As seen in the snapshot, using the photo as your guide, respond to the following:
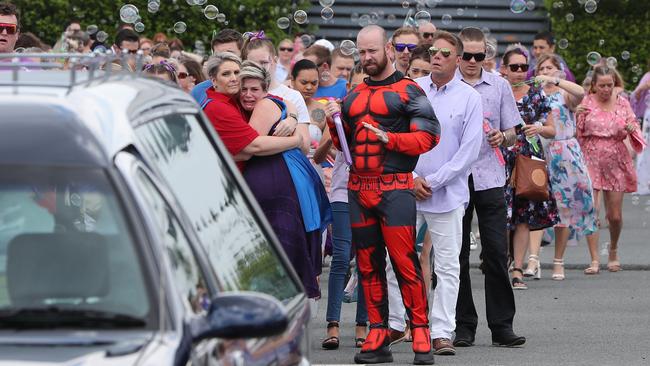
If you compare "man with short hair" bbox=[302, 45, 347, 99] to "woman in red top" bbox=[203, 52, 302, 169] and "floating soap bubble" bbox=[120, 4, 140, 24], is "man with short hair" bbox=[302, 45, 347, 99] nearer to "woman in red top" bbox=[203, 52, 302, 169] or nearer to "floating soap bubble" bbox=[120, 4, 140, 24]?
"floating soap bubble" bbox=[120, 4, 140, 24]

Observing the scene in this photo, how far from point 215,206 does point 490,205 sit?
547 centimetres

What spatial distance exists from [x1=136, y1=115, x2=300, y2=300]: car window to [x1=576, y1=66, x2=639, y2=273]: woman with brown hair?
1046cm

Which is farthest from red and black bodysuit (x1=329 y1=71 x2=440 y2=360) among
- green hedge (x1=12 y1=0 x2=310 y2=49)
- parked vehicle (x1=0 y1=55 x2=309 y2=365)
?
green hedge (x1=12 y1=0 x2=310 y2=49)

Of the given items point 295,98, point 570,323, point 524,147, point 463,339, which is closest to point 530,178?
point 524,147

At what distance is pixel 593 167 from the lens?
1527 cm

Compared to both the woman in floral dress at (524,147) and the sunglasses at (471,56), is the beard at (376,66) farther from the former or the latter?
the woman in floral dress at (524,147)

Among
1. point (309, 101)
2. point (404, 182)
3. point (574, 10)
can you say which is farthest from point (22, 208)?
point (574, 10)

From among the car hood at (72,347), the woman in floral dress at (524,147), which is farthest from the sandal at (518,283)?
the car hood at (72,347)

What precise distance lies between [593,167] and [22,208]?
1168 centimetres

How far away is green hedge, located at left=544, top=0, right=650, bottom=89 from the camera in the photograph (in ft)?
81.7

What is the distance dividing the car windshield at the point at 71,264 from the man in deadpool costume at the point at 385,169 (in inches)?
190

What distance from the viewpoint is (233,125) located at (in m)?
8.54

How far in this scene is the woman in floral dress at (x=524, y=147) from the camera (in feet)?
40.9

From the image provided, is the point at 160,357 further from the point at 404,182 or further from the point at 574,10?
the point at 574,10
